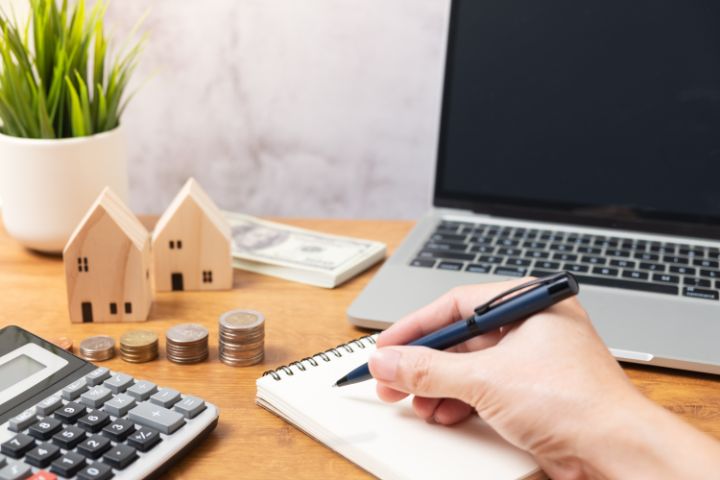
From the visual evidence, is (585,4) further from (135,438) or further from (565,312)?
(135,438)

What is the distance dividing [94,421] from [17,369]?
0.11 m

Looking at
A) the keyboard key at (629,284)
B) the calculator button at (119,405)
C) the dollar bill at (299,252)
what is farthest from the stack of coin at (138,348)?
the keyboard key at (629,284)

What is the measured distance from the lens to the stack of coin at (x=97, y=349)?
69cm

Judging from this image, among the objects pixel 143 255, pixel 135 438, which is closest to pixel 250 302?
pixel 143 255

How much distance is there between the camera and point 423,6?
1.06 metres

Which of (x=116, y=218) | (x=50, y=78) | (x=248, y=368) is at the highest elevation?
(x=50, y=78)

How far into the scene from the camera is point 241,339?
677 mm

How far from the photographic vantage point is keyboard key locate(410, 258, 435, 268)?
87 centimetres

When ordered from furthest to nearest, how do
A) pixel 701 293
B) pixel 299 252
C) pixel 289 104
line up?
pixel 289 104 < pixel 299 252 < pixel 701 293

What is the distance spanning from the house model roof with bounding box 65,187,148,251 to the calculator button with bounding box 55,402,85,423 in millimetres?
211

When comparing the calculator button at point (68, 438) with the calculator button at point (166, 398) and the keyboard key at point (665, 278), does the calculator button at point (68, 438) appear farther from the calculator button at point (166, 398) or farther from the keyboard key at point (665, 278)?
the keyboard key at point (665, 278)

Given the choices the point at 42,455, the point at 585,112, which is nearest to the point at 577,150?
the point at 585,112

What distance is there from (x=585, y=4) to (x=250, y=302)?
1.61 ft

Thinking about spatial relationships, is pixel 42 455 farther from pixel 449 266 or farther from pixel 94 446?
pixel 449 266
